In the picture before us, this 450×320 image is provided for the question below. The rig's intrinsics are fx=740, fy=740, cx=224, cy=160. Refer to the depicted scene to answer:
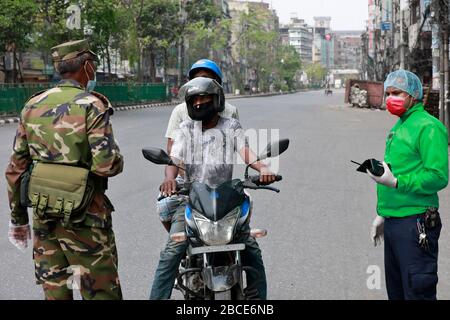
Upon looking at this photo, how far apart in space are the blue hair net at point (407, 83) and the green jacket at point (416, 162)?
0.21 feet

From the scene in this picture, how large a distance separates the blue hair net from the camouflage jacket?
4.62 ft

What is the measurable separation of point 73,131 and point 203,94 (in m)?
0.85

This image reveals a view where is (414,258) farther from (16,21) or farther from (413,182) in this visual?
(16,21)

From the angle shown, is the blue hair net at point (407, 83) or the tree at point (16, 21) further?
the tree at point (16, 21)

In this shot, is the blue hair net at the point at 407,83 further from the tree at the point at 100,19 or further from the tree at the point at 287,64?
the tree at the point at 287,64

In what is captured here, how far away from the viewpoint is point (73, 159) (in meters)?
3.27

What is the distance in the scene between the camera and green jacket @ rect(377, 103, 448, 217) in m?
3.52

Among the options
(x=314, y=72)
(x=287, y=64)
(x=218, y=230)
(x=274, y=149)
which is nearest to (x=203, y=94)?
(x=274, y=149)

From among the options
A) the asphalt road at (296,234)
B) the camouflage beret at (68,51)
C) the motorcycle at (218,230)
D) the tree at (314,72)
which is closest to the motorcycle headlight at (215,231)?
the motorcycle at (218,230)

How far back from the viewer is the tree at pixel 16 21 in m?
27.1

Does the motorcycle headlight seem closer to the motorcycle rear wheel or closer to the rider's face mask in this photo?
the motorcycle rear wheel
